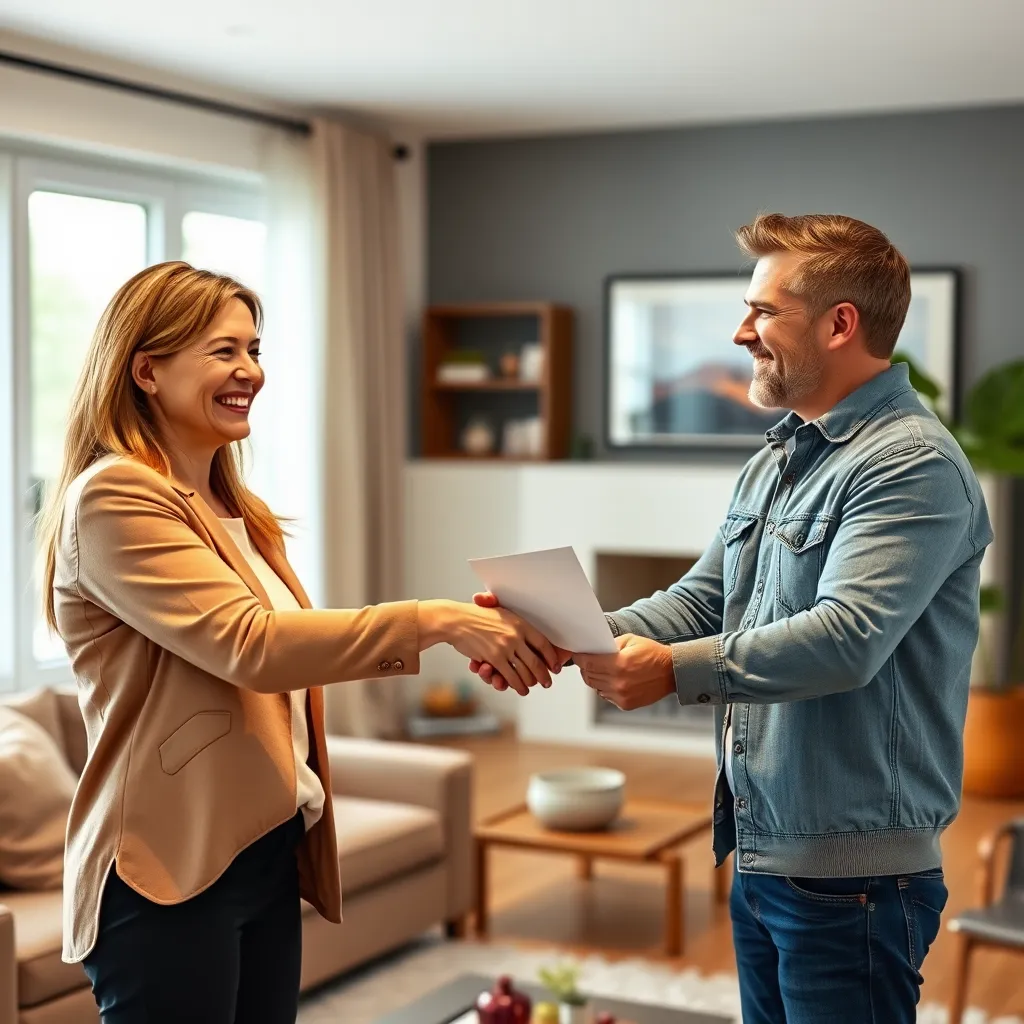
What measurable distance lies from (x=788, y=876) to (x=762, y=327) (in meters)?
0.74

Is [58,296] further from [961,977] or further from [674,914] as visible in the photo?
[961,977]

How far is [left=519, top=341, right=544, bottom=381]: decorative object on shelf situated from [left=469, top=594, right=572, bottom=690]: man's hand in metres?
4.97

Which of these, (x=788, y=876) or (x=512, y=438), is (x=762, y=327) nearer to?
(x=788, y=876)

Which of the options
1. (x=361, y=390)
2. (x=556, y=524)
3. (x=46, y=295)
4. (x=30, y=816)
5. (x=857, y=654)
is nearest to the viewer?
(x=857, y=654)

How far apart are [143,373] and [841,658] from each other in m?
0.99

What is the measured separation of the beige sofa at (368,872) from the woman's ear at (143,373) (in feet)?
4.78

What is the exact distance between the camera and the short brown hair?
202cm

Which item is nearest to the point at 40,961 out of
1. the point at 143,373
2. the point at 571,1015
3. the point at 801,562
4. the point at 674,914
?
the point at 571,1015

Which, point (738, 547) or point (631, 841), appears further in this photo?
point (631, 841)

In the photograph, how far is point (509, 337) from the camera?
7500 mm

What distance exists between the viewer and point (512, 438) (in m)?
7.38

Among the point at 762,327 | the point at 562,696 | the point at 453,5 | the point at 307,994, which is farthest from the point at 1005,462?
the point at 762,327

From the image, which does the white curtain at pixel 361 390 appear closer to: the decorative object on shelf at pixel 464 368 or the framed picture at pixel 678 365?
the decorative object on shelf at pixel 464 368

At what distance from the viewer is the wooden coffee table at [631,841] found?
4.10 m
